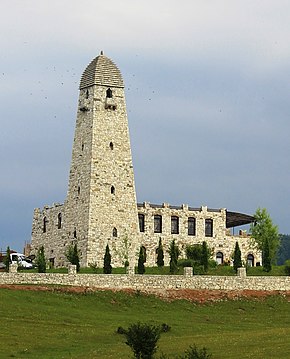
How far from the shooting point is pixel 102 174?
325 feet

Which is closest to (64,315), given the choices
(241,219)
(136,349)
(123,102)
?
(136,349)

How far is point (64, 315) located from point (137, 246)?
3322cm

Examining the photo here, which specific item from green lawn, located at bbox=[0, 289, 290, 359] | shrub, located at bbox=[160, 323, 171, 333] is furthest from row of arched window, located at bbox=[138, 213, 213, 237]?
A: shrub, located at bbox=[160, 323, 171, 333]

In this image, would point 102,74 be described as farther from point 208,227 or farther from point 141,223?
point 208,227

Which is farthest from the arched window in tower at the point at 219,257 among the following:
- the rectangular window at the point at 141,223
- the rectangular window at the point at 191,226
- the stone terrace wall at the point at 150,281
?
the stone terrace wall at the point at 150,281

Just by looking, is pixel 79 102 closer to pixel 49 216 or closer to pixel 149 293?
pixel 49 216

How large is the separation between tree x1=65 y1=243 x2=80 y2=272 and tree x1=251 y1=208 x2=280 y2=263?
21521 millimetres

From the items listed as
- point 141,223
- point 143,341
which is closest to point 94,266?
point 141,223

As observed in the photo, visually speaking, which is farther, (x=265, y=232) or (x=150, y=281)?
(x=265, y=232)

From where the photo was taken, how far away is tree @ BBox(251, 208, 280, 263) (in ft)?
357

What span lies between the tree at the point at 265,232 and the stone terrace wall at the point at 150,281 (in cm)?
2235

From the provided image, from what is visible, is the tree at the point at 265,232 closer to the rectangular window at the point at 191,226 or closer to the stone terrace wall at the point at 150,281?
the rectangular window at the point at 191,226

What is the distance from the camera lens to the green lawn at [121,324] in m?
54.0

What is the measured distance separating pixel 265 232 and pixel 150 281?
103 ft
